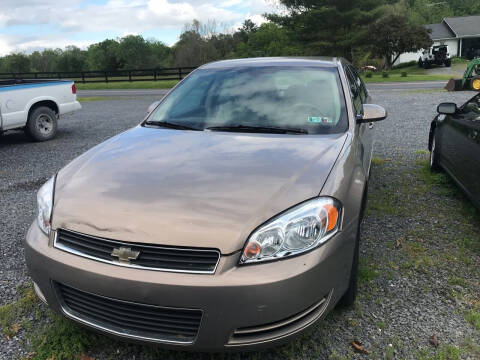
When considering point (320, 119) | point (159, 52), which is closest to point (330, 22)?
point (320, 119)

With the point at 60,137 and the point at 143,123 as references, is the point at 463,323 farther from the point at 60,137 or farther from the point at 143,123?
the point at 60,137

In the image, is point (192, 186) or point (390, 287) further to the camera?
point (390, 287)

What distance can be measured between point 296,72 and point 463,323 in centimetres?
227

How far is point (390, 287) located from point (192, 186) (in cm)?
166

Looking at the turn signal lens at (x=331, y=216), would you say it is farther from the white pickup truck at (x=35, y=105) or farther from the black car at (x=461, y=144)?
the white pickup truck at (x=35, y=105)

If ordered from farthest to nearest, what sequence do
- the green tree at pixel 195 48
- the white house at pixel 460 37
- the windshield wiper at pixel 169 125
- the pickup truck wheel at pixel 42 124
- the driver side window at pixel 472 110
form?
the white house at pixel 460 37 < the green tree at pixel 195 48 < the pickup truck wheel at pixel 42 124 < the driver side window at pixel 472 110 < the windshield wiper at pixel 169 125

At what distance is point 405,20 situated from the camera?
37.2 metres

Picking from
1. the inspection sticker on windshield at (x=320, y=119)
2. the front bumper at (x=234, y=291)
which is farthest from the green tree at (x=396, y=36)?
the front bumper at (x=234, y=291)

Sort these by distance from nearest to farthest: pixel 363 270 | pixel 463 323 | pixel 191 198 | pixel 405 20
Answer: pixel 191 198, pixel 463 323, pixel 363 270, pixel 405 20

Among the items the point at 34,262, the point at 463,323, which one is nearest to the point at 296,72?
the point at 463,323

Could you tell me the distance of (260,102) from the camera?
3.26 metres

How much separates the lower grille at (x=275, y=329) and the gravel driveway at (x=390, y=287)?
38cm

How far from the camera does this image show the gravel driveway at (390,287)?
229 centimetres

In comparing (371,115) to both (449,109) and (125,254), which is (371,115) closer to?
(449,109)
